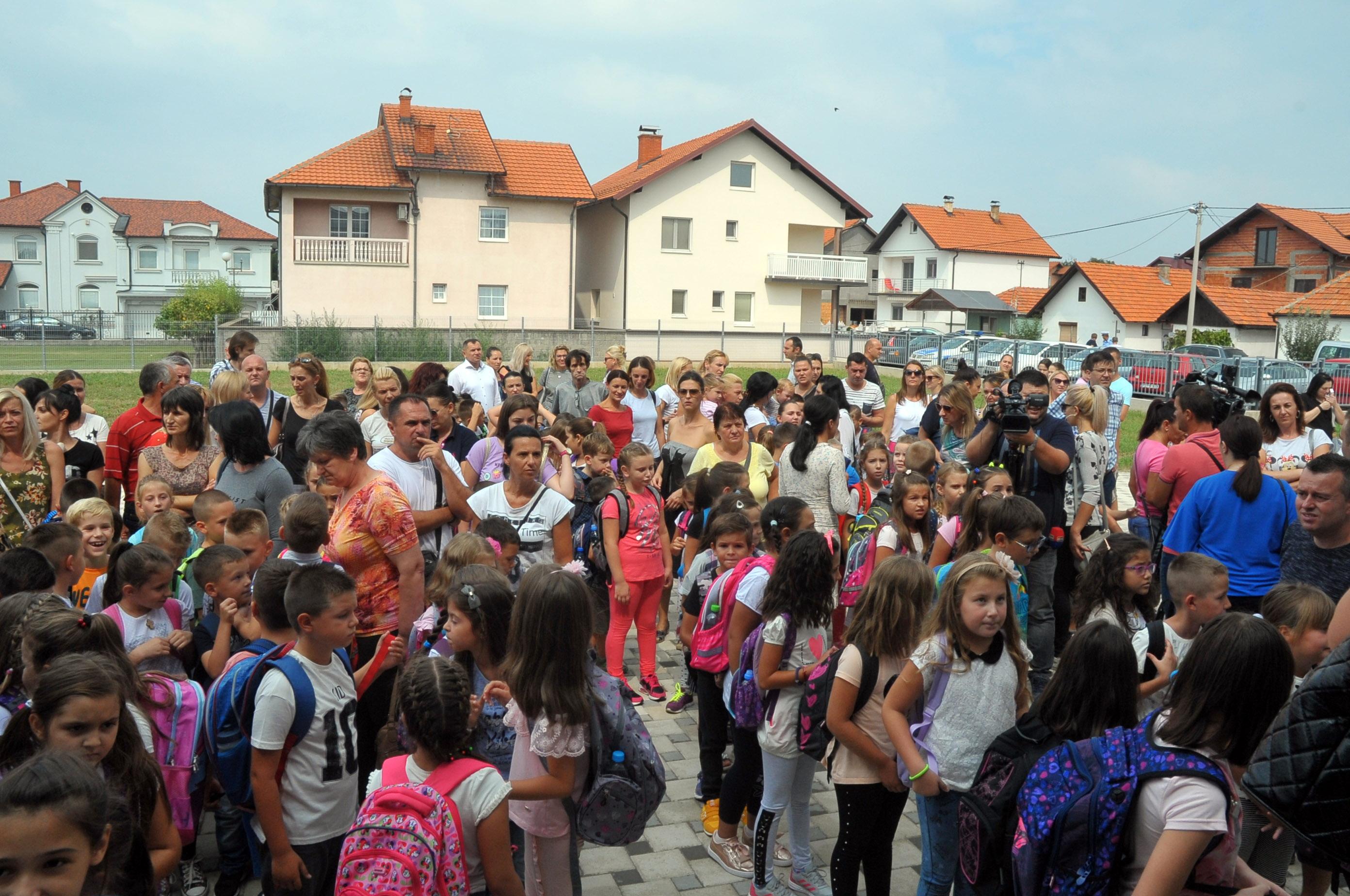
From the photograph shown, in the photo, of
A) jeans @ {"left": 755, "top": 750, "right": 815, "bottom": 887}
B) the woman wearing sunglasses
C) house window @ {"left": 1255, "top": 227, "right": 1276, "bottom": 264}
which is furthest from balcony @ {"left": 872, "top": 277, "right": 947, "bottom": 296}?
jeans @ {"left": 755, "top": 750, "right": 815, "bottom": 887}

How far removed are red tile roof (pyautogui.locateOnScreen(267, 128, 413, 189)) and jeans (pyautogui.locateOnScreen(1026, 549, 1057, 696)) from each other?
1262 inches

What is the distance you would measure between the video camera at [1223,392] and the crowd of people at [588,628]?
0.34m

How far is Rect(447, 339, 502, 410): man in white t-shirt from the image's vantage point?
10102mm

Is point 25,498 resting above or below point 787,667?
above

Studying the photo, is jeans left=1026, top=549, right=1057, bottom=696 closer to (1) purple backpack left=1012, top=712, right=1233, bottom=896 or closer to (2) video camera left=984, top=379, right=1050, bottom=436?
(2) video camera left=984, top=379, right=1050, bottom=436

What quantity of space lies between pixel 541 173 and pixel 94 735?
118 ft

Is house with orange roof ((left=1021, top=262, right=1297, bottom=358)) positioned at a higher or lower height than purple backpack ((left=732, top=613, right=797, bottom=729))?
higher

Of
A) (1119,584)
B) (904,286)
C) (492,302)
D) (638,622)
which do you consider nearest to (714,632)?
(638,622)

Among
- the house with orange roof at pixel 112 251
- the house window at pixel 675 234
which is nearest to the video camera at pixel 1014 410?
the house window at pixel 675 234

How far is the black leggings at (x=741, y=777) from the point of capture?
13.5ft

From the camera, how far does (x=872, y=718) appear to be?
137 inches

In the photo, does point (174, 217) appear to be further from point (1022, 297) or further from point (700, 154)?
point (1022, 297)

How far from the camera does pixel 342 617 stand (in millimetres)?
3141

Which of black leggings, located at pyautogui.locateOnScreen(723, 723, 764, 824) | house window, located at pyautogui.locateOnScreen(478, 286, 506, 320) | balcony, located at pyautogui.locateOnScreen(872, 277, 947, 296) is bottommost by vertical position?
black leggings, located at pyautogui.locateOnScreen(723, 723, 764, 824)
